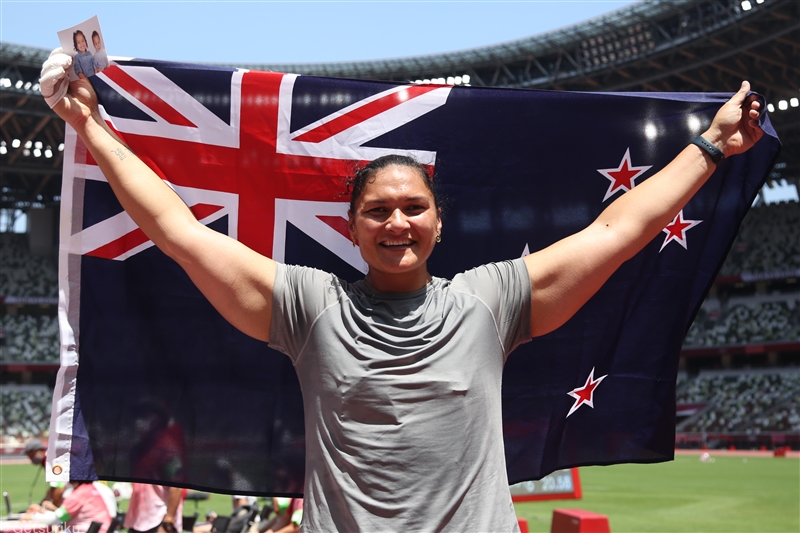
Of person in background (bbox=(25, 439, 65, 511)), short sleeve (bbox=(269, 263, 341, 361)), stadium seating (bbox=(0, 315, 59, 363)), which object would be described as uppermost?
short sleeve (bbox=(269, 263, 341, 361))

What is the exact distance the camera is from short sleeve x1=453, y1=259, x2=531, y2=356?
2.22 meters

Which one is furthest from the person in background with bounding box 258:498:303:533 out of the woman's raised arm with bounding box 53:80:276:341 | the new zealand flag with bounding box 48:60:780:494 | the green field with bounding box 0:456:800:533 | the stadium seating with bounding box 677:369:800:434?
the stadium seating with bounding box 677:369:800:434

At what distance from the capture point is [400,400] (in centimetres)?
202

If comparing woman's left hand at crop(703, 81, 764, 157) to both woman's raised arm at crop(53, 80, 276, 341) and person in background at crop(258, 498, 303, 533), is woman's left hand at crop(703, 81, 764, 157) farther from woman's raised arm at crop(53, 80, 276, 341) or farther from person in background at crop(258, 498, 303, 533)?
person in background at crop(258, 498, 303, 533)

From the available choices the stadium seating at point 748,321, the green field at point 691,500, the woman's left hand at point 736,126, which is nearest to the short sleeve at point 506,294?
the woman's left hand at point 736,126

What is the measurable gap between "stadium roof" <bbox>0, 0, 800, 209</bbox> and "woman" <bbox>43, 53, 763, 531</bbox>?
2936 cm

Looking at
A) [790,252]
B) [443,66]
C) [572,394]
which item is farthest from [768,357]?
[572,394]

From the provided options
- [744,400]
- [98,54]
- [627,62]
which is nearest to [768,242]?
[744,400]

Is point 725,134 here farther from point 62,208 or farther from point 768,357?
point 768,357

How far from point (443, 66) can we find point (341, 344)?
3521cm

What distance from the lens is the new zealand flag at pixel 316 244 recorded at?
12.4 ft

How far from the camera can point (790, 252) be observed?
44625 millimetres

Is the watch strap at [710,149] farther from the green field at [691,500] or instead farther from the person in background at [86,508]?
the green field at [691,500]

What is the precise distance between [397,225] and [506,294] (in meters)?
0.38
